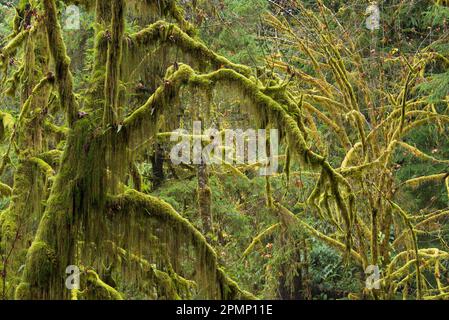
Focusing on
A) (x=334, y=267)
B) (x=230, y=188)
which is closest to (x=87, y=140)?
(x=230, y=188)

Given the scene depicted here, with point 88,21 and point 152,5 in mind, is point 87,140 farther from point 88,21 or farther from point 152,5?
point 88,21

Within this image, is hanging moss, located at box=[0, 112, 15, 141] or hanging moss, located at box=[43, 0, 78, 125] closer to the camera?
hanging moss, located at box=[43, 0, 78, 125]

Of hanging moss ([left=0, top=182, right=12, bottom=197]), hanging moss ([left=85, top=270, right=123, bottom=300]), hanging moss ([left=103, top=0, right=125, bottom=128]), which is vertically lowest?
hanging moss ([left=85, top=270, right=123, bottom=300])

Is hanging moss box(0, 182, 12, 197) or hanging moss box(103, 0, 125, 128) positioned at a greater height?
hanging moss box(103, 0, 125, 128)

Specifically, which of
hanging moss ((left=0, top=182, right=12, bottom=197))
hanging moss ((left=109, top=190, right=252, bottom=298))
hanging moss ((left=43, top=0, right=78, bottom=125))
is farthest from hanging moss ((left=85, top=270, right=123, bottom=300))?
hanging moss ((left=0, top=182, right=12, bottom=197))

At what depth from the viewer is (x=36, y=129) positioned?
287 inches

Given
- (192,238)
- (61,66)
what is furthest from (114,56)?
(192,238)

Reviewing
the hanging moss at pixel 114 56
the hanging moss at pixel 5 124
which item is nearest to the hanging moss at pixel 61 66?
the hanging moss at pixel 114 56

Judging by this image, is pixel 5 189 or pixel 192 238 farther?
pixel 5 189

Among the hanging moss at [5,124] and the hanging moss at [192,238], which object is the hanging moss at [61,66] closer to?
the hanging moss at [192,238]

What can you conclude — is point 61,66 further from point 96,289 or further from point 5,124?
point 5,124

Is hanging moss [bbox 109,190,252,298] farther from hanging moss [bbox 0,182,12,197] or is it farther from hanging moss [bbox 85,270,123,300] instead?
hanging moss [bbox 0,182,12,197]
